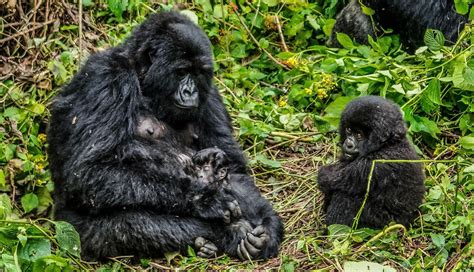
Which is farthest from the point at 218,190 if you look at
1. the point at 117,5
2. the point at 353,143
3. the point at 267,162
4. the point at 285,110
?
the point at 117,5

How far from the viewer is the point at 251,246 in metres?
5.71

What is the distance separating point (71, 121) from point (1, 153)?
1.08 metres

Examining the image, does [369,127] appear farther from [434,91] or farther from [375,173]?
[434,91]

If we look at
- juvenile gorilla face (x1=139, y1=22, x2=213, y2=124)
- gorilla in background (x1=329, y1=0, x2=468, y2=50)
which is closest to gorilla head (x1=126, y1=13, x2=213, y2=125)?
juvenile gorilla face (x1=139, y1=22, x2=213, y2=124)

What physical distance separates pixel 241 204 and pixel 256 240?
1.08ft

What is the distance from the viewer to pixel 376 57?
24.7 ft

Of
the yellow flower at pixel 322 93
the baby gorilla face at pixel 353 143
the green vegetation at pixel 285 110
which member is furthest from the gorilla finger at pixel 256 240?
the yellow flower at pixel 322 93

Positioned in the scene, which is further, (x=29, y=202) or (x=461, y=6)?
(x=461, y=6)

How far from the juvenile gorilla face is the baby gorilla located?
316 millimetres

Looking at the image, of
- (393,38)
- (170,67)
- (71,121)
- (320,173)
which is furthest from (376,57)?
(71,121)

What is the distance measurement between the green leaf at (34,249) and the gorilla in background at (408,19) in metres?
3.84

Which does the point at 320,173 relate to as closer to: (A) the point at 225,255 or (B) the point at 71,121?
(A) the point at 225,255

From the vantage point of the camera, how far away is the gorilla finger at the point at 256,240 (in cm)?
571

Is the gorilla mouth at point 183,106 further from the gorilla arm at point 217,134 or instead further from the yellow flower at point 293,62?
the yellow flower at point 293,62
